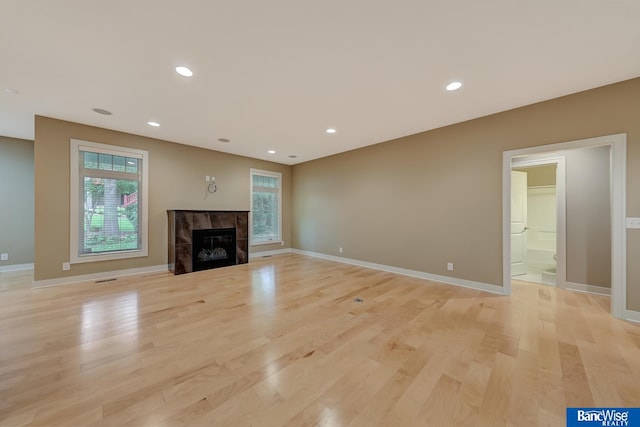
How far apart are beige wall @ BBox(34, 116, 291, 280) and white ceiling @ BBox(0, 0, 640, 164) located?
0.55m

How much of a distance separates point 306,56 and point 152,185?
13.8 ft

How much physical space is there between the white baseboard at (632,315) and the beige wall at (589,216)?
993 mm

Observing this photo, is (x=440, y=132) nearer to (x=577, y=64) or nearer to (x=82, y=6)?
(x=577, y=64)

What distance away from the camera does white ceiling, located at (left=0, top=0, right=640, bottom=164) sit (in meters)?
1.72

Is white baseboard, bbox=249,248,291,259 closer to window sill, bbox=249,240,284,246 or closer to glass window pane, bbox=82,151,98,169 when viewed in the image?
window sill, bbox=249,240,284,246

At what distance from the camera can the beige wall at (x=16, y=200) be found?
4.66 m

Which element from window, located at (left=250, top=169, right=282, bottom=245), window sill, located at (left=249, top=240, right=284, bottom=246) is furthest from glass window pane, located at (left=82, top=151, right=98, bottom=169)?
window sill, located at (left=249, top=240, right=284, bottom=246)

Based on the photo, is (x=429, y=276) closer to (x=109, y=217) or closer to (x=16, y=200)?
(x=109, y=217)

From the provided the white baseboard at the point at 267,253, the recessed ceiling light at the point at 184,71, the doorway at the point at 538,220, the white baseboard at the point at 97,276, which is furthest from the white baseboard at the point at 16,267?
the doorway at the point at 538,220

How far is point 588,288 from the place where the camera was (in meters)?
3.47

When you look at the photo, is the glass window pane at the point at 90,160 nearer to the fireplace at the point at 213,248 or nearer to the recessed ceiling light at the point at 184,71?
the fireplace at the point at 213,248

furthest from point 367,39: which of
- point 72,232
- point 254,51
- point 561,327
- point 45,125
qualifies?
point 72,232

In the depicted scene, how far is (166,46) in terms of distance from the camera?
6.77 feet

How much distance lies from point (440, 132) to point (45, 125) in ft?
21.1
